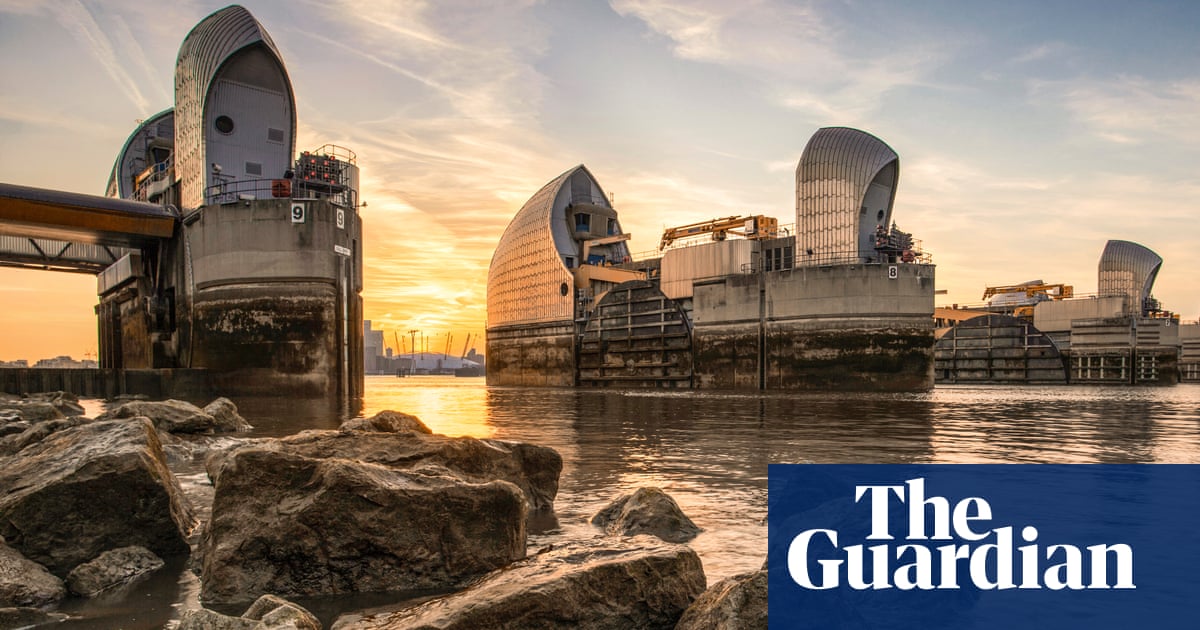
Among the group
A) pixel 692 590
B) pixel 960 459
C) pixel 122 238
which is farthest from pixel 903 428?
pixel 122 238

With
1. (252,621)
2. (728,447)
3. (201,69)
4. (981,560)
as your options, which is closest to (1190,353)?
(728,447)

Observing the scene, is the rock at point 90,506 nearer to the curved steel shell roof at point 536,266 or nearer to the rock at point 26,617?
the rock at point 26,617

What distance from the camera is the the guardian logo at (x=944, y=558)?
4.20 metres

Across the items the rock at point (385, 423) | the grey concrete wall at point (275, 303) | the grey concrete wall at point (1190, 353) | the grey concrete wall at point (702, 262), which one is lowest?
the grey concrete wall at point (1190, 353)

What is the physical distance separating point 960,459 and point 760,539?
257 inches

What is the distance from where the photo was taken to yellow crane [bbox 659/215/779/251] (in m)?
53.5

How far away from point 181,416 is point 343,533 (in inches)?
436

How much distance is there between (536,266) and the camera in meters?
68.1

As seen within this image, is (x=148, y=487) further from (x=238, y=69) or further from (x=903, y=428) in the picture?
(x=238, y=69)

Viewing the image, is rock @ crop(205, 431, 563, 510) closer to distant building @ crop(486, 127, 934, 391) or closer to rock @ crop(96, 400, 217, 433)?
rock @ crop(96, 400, 217, 433)

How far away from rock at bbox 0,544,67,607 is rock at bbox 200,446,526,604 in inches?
33.7

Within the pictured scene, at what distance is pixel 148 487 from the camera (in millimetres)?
5672

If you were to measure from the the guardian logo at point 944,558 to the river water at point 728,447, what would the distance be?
3.28 feet

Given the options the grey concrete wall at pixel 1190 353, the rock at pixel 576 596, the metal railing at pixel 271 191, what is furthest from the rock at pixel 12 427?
the grey concrete wall at pixel 1190 353
